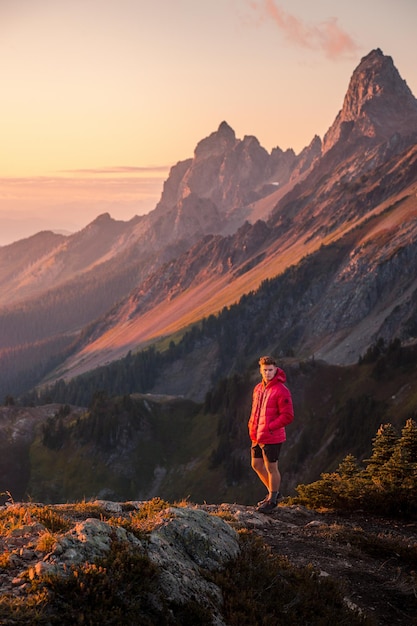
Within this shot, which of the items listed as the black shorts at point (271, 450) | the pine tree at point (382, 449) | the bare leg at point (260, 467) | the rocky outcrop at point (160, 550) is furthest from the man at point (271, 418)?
the rocky outcrop at point (160, 550)

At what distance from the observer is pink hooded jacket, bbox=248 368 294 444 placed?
58.2 ft

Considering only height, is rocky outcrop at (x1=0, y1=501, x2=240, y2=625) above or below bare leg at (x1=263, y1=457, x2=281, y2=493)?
above

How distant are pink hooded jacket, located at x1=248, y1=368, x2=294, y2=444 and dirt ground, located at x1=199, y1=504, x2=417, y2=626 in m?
2.45

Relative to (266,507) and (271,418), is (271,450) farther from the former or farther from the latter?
(266,507)

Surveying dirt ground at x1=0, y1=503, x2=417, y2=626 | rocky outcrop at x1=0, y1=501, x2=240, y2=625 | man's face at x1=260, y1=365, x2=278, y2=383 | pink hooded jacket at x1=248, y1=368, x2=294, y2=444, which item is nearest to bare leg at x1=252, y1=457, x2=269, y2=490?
pink hooded jacket at x1=248, y1=368, x2=294, y2=444

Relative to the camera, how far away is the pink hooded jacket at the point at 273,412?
17750 millimetres

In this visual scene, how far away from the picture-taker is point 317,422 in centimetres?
12000

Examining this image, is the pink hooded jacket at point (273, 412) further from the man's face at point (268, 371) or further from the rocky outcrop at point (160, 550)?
the rocky outcrop at point (160, 550)

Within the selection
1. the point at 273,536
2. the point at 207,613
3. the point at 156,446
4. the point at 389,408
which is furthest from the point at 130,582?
the point at 156,446

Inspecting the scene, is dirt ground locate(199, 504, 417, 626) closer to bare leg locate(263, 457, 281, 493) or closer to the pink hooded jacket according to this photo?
bare leg locate(263, 457, 281, 493)

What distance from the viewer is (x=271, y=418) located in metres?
18.0

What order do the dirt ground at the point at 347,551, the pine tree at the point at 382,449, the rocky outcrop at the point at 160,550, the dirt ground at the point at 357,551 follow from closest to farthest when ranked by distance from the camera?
the rocky outcrop at the point at 160,550 → the dirt ground at the point at 347,551 → the dirt ground at the point at 357,551 → the pine tree at the point at 382,449

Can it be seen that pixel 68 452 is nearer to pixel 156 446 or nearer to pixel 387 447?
pixel 156 446

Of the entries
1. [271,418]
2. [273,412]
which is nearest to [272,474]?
[271,418]
